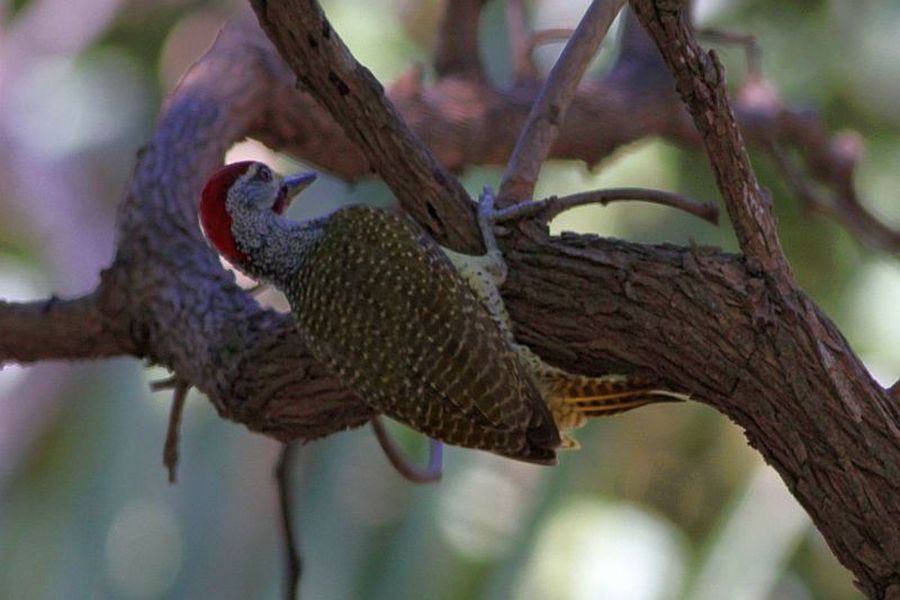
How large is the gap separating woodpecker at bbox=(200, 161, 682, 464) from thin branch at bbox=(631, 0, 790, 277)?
1.49 ft

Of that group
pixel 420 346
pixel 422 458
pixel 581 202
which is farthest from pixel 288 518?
pixel 422 458

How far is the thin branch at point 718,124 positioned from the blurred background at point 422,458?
5.80m

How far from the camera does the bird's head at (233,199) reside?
3713 mm

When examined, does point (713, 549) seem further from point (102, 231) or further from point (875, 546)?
point (875, 546)

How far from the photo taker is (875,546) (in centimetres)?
279

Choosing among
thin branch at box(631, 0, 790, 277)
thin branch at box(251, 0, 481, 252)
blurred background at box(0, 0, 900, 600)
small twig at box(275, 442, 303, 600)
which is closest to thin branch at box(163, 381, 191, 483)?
small twig at box(275, 442, 303, 600)

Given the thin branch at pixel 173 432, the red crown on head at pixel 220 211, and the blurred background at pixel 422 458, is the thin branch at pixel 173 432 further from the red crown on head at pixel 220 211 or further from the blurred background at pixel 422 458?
the blurred background at pixel 422 458

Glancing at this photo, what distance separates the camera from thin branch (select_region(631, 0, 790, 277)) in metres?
2.67

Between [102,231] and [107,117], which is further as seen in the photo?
[107,117]

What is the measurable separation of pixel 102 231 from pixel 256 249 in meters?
6.55

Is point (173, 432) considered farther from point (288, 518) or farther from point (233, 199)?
point (233, 199)

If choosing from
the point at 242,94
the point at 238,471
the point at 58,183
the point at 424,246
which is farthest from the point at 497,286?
the point at 58,183

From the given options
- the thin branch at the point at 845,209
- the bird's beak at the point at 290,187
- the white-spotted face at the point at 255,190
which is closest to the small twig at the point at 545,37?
the thin branch at the point at 845,209

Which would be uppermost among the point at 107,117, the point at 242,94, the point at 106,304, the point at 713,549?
the point at 107,117
